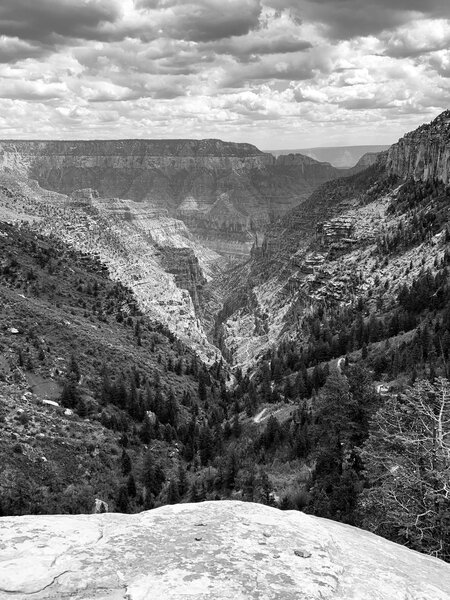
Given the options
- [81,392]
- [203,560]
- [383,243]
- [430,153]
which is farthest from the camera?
[430,153]

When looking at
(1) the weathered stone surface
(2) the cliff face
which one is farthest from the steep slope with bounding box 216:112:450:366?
(1) the weathered stone surface

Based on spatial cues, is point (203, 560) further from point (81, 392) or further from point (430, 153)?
point (430, 153)

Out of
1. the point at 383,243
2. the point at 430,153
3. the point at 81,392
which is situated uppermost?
the point at 430,153

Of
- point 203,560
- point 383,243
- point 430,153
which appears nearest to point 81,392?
point 203,560

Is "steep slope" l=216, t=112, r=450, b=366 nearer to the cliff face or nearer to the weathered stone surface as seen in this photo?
the cliff face

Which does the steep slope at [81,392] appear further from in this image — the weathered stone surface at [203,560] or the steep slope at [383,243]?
the steep slope at [383,243]

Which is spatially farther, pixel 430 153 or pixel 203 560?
pixel 430 153
